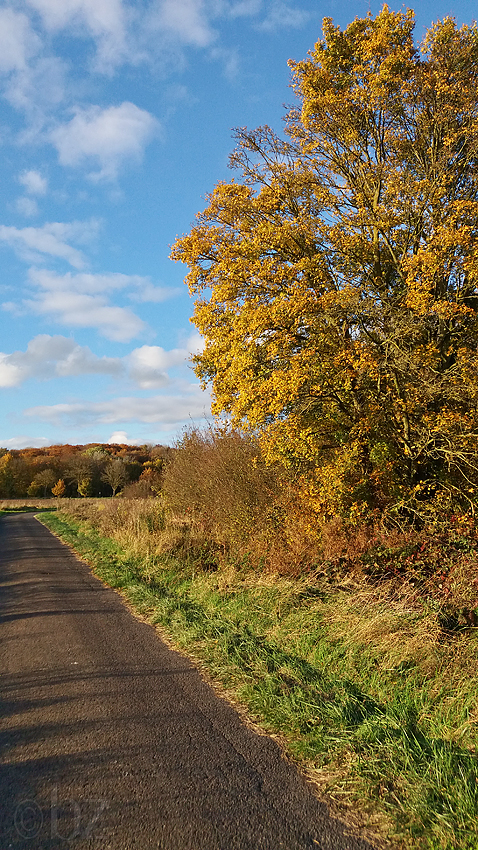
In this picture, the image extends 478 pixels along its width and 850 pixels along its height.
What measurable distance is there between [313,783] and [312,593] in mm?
4220

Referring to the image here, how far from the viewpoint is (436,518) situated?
8078mm

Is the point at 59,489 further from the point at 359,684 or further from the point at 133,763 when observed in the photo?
the point at 133,763

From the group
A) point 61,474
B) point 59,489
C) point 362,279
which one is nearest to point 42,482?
point 61,474

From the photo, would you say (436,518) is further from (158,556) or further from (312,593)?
(158,556)

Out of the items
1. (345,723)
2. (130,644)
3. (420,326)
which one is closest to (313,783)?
(345,723)

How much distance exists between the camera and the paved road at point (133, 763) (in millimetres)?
2959

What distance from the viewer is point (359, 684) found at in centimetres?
508

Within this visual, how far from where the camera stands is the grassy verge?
326cm

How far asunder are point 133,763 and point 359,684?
2.50 metres

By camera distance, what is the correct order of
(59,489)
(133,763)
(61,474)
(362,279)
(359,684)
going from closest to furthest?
(133,763) < (359,684) < (362,279) < (59,489) < (61,474)

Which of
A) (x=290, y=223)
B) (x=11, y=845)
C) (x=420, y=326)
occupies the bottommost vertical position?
(x=11, y=845)

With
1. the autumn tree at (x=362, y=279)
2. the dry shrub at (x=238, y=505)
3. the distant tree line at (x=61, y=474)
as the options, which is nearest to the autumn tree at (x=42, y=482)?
the distant tree line at (x=61, y=474)

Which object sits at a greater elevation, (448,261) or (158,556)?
(448,261)

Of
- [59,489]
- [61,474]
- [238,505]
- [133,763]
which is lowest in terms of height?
[133,763]
